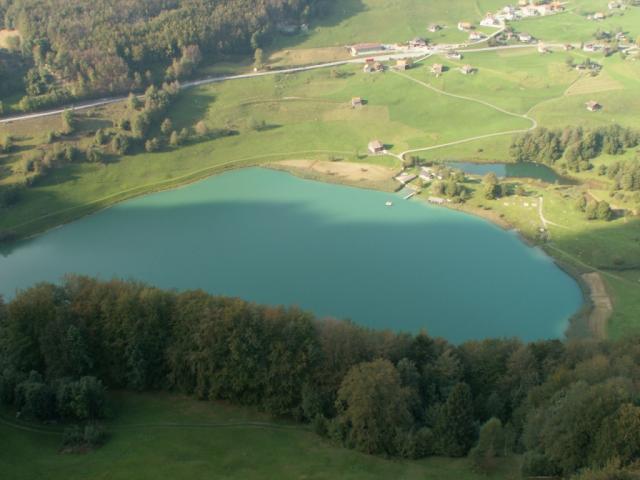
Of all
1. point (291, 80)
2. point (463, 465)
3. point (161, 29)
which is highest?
point (161, 29)

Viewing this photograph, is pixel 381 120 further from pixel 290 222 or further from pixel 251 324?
pixel 251 324

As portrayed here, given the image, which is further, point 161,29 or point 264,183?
point 161,29

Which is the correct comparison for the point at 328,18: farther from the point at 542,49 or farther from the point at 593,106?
the point at 593,106

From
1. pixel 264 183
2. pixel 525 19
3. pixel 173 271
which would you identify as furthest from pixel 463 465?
pixel 525 19

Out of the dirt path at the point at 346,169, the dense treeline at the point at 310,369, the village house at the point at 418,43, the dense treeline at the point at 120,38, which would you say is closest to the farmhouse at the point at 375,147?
the dirt path at the point at 346,169

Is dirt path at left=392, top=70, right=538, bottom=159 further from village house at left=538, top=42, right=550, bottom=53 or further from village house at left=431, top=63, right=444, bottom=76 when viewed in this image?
village house at left=538, top=42, right=550, bottom=53

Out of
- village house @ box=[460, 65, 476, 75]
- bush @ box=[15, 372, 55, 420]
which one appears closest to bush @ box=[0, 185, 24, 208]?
bush @ box=[15, 372, 55, 420]

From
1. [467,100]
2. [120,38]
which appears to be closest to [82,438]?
[120,38]
